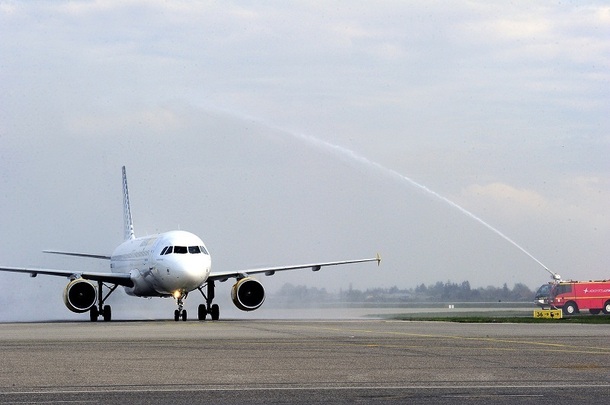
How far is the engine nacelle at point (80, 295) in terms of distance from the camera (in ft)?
172

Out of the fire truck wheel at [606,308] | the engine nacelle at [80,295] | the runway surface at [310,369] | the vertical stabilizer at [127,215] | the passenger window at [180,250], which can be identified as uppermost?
the vertical stabilizer at [127,215]

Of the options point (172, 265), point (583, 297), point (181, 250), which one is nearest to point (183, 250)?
point (181, 250)

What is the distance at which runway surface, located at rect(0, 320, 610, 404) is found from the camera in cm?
1447

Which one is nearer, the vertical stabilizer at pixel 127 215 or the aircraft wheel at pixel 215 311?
the aircraft wheel at pixel 215 311

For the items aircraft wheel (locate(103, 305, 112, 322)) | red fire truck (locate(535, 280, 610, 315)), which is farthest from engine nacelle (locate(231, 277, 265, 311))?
red fire truck (locate(535, 280, 610, 315))

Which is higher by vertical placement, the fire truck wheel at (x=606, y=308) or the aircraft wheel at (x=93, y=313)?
the aircraft wheel at (x=93, y=313)

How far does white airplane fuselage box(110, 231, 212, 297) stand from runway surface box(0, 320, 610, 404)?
1980 centimetres

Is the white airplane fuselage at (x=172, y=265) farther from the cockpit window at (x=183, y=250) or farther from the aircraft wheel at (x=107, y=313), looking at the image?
the aircraft wheel at (x=107, y=313)

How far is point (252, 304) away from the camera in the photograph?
53062 mm

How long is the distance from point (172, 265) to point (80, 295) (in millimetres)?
5482

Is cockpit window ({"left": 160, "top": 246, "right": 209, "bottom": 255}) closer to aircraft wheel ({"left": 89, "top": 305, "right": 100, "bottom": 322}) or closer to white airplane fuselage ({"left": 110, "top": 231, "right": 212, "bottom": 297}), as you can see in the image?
white airplane fuselage ({"left": 110, "top": 231, "right": 212, "bottom": 297})

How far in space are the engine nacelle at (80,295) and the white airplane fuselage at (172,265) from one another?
267 centimetres

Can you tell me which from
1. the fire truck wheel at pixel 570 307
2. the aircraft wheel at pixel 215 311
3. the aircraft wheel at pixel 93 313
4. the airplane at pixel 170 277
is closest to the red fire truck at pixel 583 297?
the fire truck wheel at pixel 570 307

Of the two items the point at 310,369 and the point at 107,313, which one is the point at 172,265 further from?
the point at 310,369
